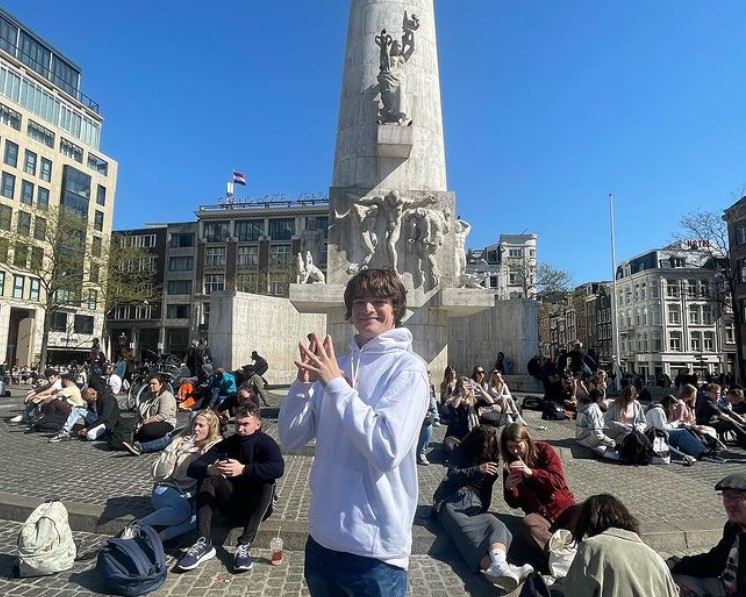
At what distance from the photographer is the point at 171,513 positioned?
17.3ft

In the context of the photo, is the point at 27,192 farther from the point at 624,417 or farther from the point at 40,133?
the point at 624,417

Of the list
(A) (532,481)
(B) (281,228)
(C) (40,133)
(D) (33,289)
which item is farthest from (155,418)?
(B) (281,228)

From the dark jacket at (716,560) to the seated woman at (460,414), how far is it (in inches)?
176

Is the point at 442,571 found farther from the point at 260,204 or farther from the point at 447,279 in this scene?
the point at 260,204

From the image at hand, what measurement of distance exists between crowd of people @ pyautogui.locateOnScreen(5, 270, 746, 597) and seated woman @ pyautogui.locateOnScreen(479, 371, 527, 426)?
0.14ft

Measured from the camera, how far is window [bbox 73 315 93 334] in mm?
54434

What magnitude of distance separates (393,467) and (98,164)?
66846 mm

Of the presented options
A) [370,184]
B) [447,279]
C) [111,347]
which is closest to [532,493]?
[447,279]

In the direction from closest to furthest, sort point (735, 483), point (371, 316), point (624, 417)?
point (371, 316), point (735, 483), point (624, 417)

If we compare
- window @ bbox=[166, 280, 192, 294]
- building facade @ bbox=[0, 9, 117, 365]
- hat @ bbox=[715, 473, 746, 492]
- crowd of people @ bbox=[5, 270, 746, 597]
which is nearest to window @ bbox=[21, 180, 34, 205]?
building facade @ bbox=[0, 9, 117, 365]

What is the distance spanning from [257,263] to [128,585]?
61.6m

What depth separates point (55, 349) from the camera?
51812 millimetres

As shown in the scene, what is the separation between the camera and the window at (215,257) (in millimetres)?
65375

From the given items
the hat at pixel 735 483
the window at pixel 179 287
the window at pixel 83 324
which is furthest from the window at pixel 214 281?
the hat at pixel 735 483
